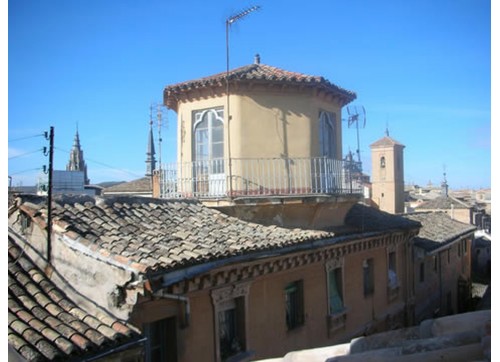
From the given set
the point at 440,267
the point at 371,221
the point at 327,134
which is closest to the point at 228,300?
the point at 327,134

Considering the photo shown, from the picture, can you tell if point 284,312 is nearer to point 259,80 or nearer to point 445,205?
point 259,80

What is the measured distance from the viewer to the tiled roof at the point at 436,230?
657 inches

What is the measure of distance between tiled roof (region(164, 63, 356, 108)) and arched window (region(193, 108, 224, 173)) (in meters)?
0.64

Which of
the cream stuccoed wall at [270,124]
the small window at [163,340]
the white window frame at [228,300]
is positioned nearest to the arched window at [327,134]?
the cream stuccoed wall at [270,124]

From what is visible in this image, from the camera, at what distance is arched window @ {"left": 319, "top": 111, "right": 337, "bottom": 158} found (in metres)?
10.5

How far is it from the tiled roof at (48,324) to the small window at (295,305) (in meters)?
4.25

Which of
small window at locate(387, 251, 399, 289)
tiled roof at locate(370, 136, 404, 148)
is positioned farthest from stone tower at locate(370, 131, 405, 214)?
small window at locate(387, 251, 399, 289)

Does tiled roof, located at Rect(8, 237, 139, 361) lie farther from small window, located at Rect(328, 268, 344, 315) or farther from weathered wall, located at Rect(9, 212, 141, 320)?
small window, located at Rect(328, 268, 344, 315)

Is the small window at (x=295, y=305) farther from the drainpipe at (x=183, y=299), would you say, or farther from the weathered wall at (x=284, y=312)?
the drainpipe at (x=183, y=299)

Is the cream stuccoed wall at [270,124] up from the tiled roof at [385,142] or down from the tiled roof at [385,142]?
down

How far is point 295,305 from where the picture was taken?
9.16 m

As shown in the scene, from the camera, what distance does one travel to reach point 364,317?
11609mm

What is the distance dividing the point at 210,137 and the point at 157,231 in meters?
3.65

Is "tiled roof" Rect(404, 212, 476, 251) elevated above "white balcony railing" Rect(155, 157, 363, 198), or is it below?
below
